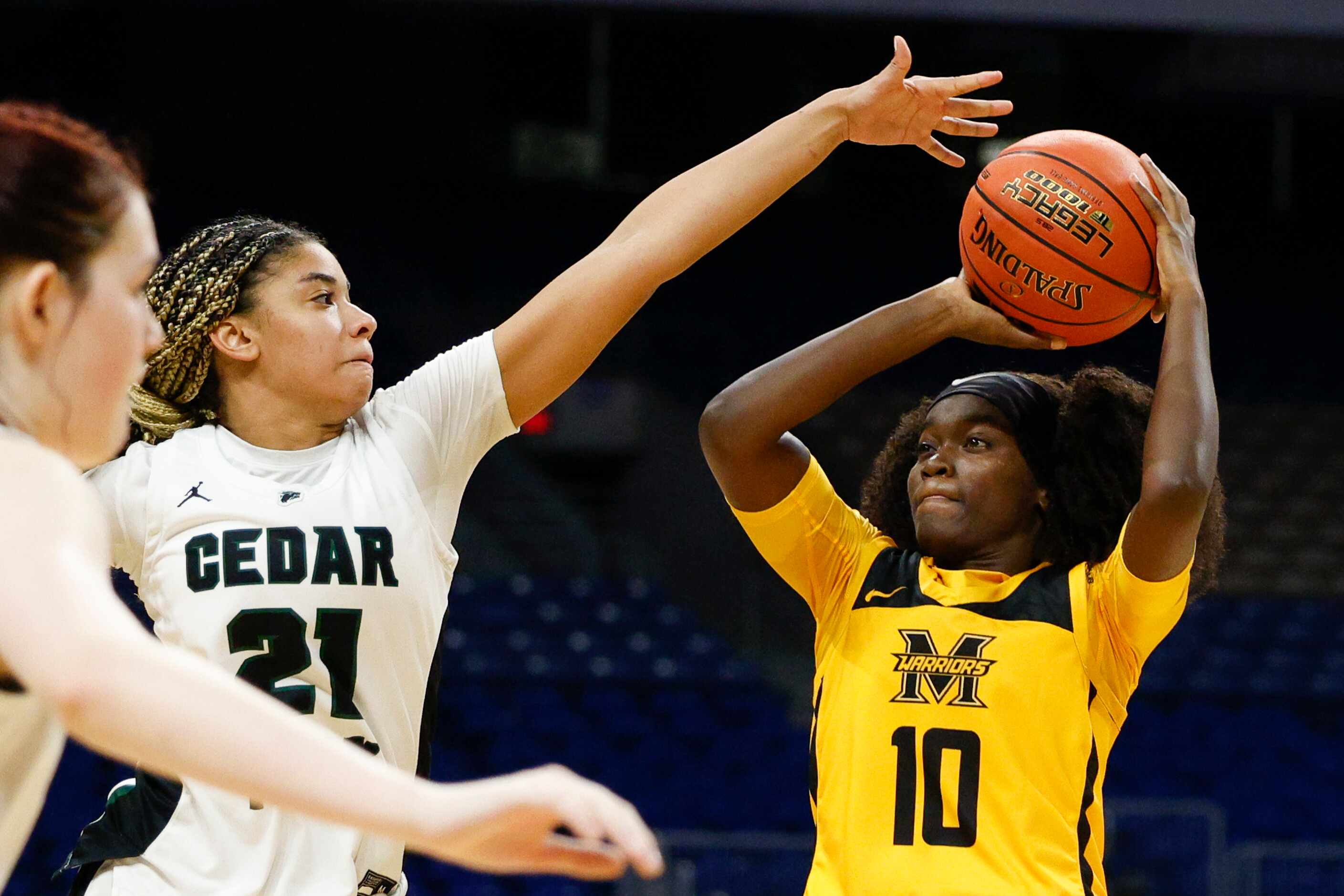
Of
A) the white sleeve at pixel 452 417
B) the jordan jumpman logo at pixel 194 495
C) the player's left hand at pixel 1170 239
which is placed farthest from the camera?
the player's left hand at pixel 1170 239

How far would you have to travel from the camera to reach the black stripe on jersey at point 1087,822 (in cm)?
261

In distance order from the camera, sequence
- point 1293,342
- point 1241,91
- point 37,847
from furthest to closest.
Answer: point 1293,342
point 1241,91
point 37,847

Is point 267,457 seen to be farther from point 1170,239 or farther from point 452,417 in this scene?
point 1170,239

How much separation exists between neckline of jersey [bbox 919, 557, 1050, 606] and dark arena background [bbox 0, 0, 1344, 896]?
6258 millimetres

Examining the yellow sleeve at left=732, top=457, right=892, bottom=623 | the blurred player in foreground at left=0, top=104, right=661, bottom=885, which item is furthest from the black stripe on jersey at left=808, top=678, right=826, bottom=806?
the blurred player in foreground at left=0, top=104, right=661, bottom=885

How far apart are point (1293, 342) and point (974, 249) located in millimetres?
10773

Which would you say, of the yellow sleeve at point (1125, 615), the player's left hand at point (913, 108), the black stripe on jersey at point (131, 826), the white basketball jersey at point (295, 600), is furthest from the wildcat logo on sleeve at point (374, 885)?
the player's left hand at point (913, 108)

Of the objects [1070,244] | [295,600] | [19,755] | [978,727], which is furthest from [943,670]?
[19,755]

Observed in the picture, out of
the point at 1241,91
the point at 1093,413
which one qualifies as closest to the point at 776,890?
the point at 1093,413

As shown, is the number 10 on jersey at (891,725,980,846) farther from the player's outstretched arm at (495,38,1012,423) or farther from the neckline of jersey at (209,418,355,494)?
the neckline of jersey at (209,418,355,494)

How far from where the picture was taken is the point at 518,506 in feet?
37.6

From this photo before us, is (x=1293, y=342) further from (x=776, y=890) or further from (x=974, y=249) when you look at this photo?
(x=974, y=249)

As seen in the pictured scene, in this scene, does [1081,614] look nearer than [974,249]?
Yes

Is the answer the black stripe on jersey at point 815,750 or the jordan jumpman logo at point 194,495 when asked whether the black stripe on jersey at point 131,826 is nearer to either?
the jordan jumpman logo at point 194,495
